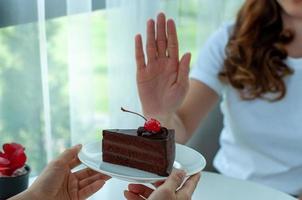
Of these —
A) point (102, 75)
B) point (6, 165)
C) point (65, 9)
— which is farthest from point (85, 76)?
point (6, 165)

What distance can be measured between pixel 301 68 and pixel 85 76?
2.21 ft

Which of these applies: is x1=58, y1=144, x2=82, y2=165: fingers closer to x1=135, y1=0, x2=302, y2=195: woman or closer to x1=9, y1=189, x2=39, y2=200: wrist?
x1=9, y1=189, x2=39, y2=200: wrist

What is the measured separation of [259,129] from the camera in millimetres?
1492

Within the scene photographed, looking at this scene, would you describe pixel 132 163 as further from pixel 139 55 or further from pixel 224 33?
pixel 224 33

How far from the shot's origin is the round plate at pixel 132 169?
37.2 inches

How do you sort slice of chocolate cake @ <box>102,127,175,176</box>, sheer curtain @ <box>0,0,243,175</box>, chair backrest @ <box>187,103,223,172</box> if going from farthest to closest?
chair backrest @ <box>187,103,223,172</box>
sheer curtain @ <box>0,0,243,175</box>
slice of chocolate cake @ <box>102,127,175,176</box>

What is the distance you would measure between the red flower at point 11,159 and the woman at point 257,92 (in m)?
0.48

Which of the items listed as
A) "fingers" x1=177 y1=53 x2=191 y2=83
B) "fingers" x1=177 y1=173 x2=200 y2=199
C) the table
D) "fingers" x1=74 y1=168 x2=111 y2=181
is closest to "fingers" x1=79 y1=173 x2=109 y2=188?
"fingers" x1=74 y1=168 x2=111 y2=181

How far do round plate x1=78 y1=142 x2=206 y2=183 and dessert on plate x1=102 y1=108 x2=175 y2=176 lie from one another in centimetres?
2

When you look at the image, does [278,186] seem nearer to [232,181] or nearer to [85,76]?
[232,181]

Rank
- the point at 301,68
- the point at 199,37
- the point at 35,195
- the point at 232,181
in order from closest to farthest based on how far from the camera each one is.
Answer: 1. the point at 35,195
2. the point at 232,181
3. the point at 301,68
4. the point at 199,37

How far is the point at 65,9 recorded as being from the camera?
1399 mm

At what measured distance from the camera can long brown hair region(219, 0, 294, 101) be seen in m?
1.49

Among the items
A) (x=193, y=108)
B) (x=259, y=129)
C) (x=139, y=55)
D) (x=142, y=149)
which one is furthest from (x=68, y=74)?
(x=259, y=129)
